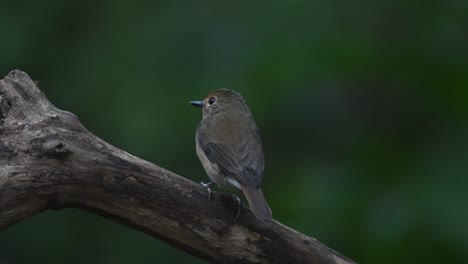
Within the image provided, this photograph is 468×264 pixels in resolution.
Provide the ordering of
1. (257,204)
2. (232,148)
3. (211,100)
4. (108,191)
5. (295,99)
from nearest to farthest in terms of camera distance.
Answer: (108,191) < (257,204) < (232,148) < (211,100) < (295,99)

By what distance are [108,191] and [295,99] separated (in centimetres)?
364

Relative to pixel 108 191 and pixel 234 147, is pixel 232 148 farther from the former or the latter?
pixel 108 191

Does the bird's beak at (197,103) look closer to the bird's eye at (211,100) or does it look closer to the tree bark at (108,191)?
the bird's eye at (211,100)

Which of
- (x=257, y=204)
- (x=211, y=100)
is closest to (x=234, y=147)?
(x=257, y=204)

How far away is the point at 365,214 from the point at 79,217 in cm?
278

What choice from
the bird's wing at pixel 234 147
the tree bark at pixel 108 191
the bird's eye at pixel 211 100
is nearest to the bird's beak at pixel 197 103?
the bird's eye at pixel 211 100

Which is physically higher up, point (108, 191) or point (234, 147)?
point (234, 147)

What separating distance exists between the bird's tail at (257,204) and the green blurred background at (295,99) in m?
1.97

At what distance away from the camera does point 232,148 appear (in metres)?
6.13

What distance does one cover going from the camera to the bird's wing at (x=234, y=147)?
5.85 m

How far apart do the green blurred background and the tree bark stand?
2.11 metres

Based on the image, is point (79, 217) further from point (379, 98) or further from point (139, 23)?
point (379, 98)

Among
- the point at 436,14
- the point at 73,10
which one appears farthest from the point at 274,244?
the point at 73,10

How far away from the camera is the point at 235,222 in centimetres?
532
